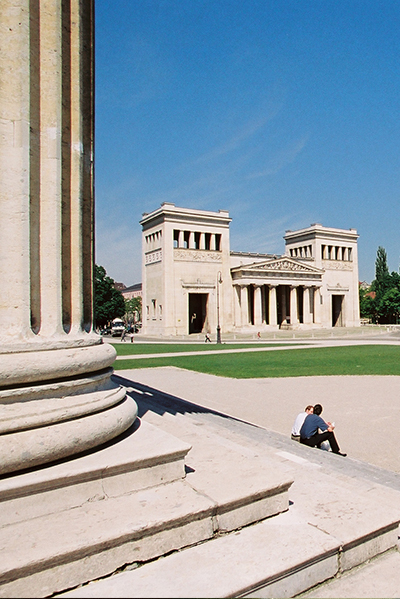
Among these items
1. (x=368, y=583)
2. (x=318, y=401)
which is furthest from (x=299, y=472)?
(x=318, y=401)

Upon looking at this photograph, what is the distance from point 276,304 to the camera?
245 feet

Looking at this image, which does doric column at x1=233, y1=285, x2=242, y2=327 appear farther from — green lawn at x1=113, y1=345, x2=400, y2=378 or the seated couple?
the seated couple

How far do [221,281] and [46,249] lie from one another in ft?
192

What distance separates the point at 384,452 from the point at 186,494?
17.6ft

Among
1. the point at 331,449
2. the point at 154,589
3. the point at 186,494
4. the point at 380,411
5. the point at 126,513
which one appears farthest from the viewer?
the point at 380,411

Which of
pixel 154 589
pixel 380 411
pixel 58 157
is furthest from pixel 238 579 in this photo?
pixel 380 411

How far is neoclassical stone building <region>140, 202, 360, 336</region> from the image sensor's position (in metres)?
62.7

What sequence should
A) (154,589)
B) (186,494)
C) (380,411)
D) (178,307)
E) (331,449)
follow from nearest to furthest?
(154,589) < (186,494) < (331,449) < (380,411) < (178,307)

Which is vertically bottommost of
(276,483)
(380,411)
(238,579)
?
(380,411)

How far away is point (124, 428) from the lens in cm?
418

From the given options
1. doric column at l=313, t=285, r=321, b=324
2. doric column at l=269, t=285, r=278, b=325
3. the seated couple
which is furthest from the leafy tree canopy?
the seated couple

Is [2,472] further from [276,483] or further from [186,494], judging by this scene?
[276,483]

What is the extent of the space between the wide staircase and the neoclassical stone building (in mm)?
53240

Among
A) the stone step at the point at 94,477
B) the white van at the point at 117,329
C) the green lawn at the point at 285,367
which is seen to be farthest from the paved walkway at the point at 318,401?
the white van at the point at 117,329
